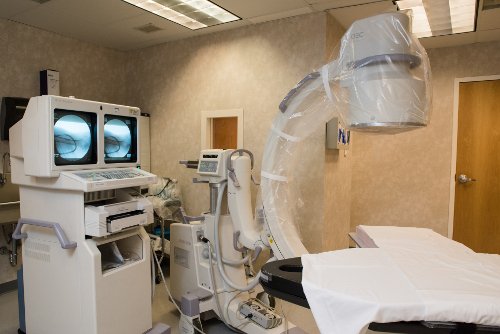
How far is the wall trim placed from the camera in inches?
139

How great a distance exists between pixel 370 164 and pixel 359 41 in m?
3.08

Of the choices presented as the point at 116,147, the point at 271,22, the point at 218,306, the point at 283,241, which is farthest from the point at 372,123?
the point at 271,22

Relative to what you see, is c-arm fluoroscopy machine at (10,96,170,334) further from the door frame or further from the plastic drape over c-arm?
the door frame

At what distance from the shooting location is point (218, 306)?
2527 millimetres

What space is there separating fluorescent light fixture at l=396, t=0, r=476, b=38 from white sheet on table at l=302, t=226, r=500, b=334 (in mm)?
2085

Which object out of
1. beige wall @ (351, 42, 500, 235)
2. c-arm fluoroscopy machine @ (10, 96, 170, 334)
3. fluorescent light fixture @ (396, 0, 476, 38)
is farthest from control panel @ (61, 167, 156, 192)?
beige wall @ (351, 42, 500, 235)

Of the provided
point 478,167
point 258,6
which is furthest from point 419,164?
point 258,6

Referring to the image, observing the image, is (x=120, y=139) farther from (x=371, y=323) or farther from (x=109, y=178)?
(x=371, y=323)

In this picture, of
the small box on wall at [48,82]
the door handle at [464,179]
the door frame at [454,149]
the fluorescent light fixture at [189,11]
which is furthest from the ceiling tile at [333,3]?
the small box on wall at [48,82]

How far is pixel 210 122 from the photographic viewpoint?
3824mm

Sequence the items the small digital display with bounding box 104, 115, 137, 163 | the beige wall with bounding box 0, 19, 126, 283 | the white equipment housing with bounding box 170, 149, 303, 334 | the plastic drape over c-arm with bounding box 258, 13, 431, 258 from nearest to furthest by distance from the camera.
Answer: the plastic drape over c-arm with bounding box 258, 13, 431, 258, the small digital display with bounding box 104, 115, 137, 163, the white equipment housing with bounding box 170, 149, 303, 334, the beige wall with bounding box 0, 19, 126, 283

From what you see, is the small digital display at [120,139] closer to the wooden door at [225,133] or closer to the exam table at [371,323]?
the exam table at [371,323]

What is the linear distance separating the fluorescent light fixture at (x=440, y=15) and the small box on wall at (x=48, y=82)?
10.9 ft

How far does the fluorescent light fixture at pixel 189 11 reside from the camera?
2.97 meters
